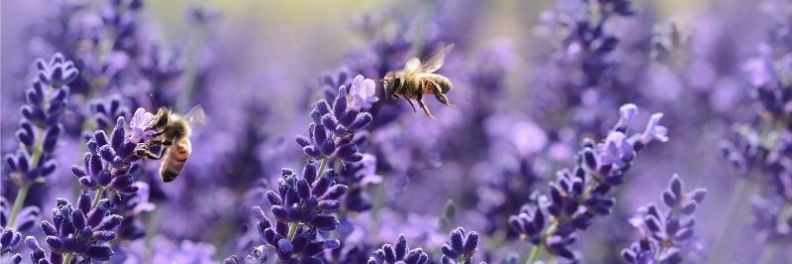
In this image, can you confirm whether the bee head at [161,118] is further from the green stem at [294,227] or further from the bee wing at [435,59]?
the bee wing at [435,59]

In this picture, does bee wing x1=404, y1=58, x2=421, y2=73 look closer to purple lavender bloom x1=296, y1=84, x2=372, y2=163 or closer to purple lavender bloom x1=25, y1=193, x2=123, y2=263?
purple lavender bloom x1=296, y1=84, x2=372, y2=163

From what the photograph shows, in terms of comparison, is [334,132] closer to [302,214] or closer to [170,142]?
[302,214]

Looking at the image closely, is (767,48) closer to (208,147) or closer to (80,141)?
(208,147)

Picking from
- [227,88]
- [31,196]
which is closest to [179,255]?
[31,196]

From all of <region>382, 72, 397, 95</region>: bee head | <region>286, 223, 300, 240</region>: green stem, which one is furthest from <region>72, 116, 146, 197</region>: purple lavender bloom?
<region>382, 72, 397, 95</region>: bee head

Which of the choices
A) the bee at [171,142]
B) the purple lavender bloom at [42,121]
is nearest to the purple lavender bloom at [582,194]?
the bee at [171,142]

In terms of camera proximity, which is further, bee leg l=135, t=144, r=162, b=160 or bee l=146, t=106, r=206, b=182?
bee l=146, t=106, r=206, b=182

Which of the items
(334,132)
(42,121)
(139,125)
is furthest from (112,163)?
(42,121)
